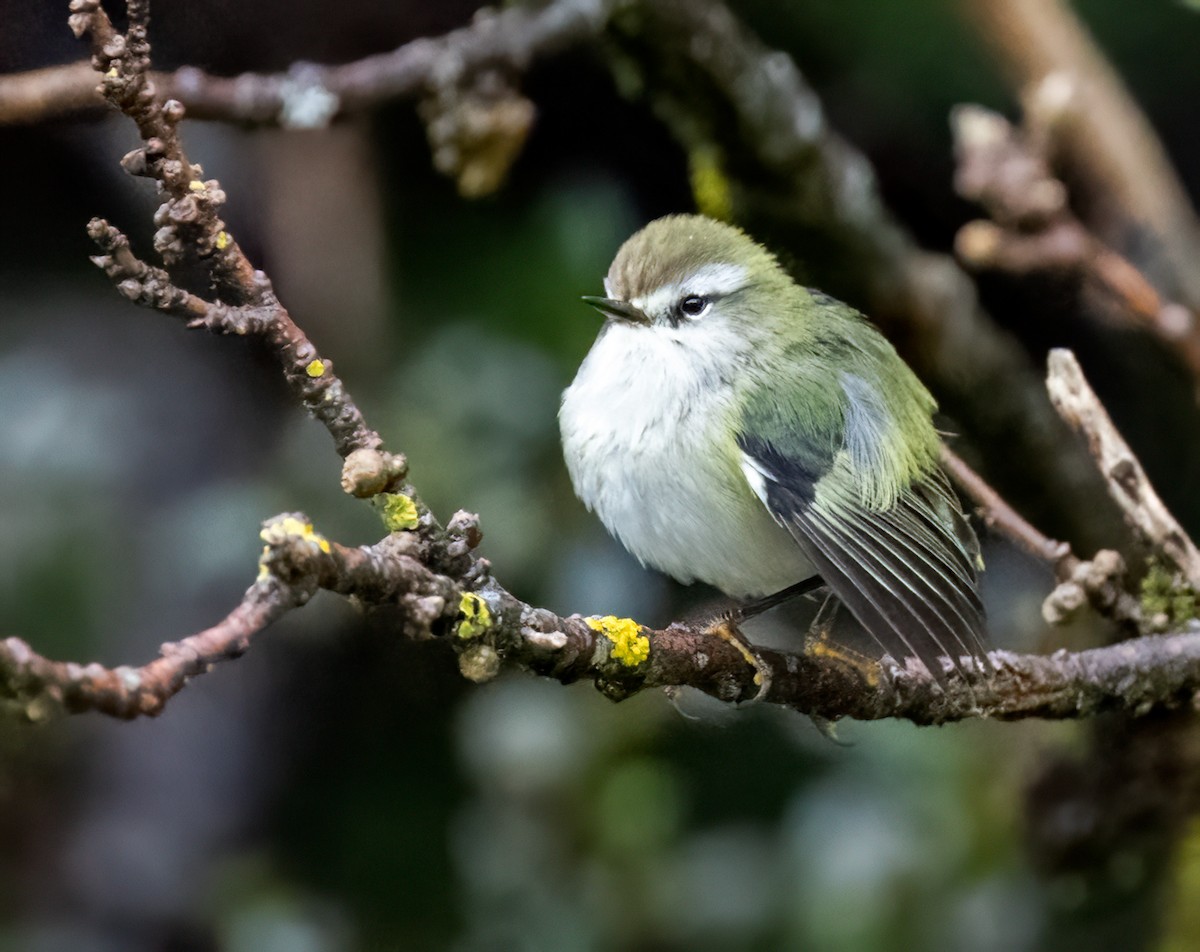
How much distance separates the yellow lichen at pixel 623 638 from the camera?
0.73 metres

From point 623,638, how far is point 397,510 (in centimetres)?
18

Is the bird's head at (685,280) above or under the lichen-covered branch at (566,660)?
above

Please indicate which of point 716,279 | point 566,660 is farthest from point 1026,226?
point 566,660

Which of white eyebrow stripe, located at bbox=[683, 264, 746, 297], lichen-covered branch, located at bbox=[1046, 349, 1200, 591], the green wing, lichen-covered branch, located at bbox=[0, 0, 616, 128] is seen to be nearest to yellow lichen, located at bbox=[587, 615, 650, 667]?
the green wing

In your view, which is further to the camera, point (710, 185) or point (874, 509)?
point (710, 185)

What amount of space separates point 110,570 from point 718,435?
49 centimetres

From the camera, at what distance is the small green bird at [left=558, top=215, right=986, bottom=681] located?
0.92 m

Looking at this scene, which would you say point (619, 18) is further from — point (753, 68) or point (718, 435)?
point (718, 435)

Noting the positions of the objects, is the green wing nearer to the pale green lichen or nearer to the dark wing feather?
the dark wing feather

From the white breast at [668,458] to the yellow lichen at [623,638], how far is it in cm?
20

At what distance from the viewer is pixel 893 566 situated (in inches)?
36.4

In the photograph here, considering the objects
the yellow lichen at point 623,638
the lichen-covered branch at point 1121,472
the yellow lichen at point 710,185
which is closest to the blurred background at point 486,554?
the yellow lichen at point 710,185

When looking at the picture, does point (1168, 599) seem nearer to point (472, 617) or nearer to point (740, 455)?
point (740, 455)

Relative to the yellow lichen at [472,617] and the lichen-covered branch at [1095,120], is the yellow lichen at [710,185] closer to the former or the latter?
the lichen-covered branch at [1095,120]
